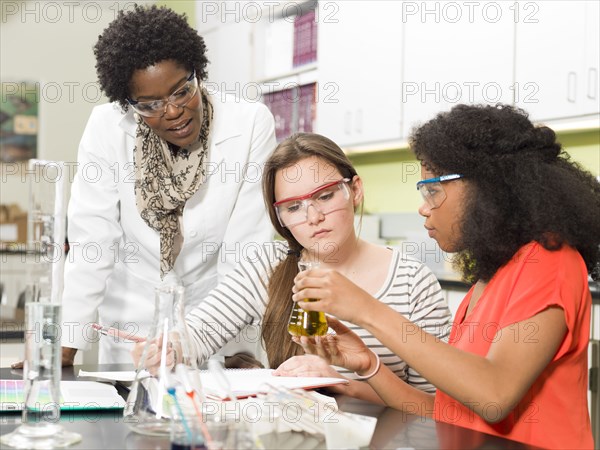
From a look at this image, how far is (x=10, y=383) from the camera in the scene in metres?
1.36

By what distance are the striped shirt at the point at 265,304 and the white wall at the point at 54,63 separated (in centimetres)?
441

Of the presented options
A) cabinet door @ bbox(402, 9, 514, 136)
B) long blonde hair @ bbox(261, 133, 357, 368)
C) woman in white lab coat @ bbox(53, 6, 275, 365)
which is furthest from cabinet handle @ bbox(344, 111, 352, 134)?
long blonde hair @ bbox(261, 133, 357, 368)

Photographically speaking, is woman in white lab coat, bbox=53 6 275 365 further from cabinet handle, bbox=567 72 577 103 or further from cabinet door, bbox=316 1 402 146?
cabinet door, bbox=316 1 402 146

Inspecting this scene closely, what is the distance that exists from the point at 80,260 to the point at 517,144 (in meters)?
1.28

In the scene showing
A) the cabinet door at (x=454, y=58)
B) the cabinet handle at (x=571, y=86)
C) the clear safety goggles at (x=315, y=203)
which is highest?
the cabinet door at (x=454, y=58)

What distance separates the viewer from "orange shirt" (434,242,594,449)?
3.75ft

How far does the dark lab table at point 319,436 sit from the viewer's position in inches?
37.4

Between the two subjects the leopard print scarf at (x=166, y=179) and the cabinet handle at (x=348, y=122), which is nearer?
the leopard print scarf at (x=166, y=179)

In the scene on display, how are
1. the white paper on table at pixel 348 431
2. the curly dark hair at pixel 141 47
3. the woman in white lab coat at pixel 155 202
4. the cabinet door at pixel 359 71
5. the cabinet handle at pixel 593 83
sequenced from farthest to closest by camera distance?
1. the cabinet door at pixel 359 71
2. the cabinet handle at pixel 593 83
3. the woman in white lab coat at pixel 155 202
4. the curly dark hair at pixel 141 47
5. the white paper on table at pixel 348 431

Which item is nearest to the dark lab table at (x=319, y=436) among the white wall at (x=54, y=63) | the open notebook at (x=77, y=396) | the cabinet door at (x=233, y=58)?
the open notebook at (x=77, y=396)

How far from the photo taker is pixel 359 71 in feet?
12.0

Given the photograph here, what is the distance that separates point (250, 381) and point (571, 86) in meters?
1.93

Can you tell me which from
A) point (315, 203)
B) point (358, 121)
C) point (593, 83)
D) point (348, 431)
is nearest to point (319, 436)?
point (348, 431)

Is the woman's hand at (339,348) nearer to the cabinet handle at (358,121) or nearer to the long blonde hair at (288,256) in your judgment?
the long blonde hair at (288,256)
